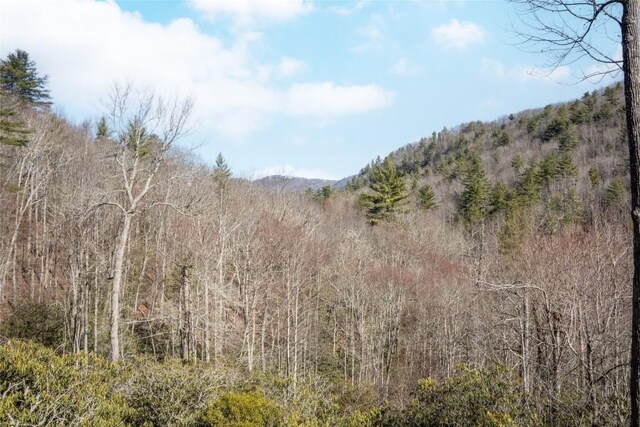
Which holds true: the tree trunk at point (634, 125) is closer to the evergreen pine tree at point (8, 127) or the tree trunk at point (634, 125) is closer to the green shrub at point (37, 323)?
the green shrub at point (37, 323)

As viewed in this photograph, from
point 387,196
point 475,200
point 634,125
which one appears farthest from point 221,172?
point 634,125

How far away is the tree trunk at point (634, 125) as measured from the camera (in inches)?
152

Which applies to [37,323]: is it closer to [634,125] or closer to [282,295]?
[282,295]

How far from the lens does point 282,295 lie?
2219 centimetres

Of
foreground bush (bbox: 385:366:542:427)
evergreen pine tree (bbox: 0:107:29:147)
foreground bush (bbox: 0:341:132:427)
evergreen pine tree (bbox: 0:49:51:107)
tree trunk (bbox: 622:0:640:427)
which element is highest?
evergreen pine tree (bbox: 0:49:51:107)

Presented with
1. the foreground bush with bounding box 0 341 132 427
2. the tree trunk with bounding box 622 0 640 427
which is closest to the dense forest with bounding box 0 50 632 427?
the foreground bush with bounding box 0 341 132 427

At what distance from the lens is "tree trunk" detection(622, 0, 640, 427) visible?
3850 millimetres

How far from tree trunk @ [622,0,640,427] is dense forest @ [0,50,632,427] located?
134 cm

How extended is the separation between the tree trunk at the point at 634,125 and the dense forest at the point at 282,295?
134cm

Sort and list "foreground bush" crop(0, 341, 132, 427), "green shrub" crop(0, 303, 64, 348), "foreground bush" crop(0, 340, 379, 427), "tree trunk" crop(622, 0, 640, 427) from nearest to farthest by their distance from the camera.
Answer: "tree trunk" crop(622, 0, 640, 427), "foreground bush" crop(0, 341, 132, 427), "foreground bush" crop(0, 340, 379, 427), "green shrub" crop(0, 303, 64, 348)

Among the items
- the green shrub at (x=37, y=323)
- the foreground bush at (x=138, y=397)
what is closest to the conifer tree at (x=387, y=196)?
the green shrub at (x=37, y=323)

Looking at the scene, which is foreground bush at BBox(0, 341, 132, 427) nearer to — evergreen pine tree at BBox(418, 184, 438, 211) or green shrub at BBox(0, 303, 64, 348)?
green shrub at BBox(0, 303, 64, 348)

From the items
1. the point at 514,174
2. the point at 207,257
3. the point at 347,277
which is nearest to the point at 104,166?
the point at 207,257

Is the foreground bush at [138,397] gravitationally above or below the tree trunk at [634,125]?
below
